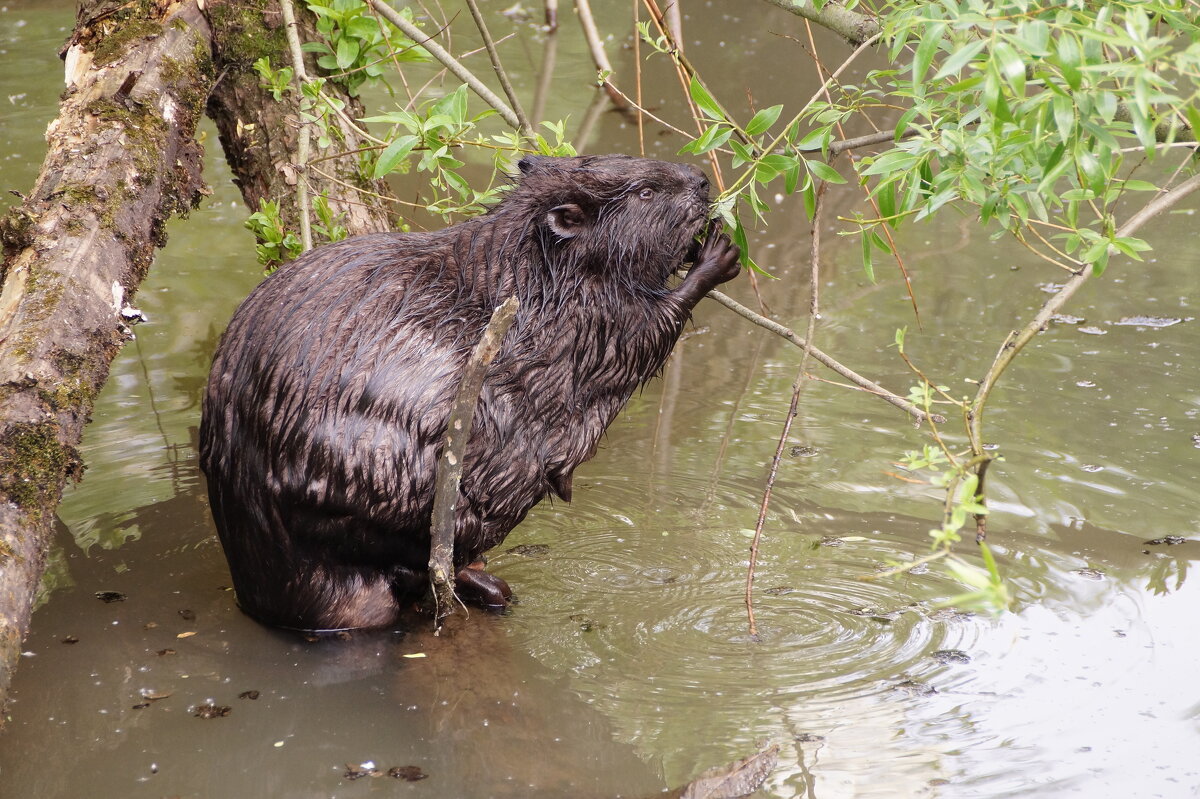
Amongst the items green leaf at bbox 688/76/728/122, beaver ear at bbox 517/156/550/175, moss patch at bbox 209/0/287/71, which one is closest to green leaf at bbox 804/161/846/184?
green leaf at bbox 688/76/728/122

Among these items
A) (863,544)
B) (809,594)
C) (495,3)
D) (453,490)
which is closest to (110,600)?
(453,490)

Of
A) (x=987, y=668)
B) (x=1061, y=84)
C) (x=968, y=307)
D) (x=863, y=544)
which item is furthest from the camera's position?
(x=968, y=307)

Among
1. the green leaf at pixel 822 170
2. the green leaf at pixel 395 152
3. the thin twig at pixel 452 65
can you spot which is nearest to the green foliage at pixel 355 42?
the thin twig at pixel 452 65

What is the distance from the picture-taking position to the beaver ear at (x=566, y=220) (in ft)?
11.0

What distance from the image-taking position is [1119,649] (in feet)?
10.2

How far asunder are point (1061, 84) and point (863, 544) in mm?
1826

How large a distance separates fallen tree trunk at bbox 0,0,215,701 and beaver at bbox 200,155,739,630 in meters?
0.39

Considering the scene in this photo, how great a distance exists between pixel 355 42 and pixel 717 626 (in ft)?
8.22

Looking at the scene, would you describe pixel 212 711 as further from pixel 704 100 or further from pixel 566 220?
pixel 704 100

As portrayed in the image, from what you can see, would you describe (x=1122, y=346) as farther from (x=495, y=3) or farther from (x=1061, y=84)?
(x=495, y=3)

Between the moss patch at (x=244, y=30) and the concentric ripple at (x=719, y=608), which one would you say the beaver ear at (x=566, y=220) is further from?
the moss patch at (x=244, y=30)

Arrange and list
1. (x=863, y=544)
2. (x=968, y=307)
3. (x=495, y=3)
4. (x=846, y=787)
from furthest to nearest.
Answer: (x=495, y=3) → (x=968, y=307) → (x=863, y=544) → (x=846, y=787)

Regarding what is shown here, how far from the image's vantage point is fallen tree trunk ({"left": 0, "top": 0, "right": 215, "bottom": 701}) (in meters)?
2.79

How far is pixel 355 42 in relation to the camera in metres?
4.31
